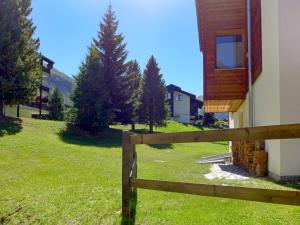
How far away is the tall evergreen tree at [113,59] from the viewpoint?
88.7ft

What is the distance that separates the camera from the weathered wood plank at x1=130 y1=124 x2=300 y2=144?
273 cm

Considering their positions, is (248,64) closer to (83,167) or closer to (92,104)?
(83,167)

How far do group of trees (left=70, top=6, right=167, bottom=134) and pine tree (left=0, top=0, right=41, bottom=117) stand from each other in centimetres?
401

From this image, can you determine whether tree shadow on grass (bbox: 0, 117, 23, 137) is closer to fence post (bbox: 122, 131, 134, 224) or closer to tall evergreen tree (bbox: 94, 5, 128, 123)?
tall evergreen tree (bbox: 94, 5, 128, 123)

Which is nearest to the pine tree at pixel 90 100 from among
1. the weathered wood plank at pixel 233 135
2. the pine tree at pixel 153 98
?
the pine tree at pixel 153 98

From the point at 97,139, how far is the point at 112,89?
5725mm

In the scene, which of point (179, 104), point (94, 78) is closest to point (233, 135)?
point (94, 78)

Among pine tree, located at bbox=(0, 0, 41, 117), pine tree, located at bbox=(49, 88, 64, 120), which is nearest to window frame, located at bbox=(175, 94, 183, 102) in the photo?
pine tree, located at bbox=(49, 88, 64, 120)

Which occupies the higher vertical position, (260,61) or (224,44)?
(224,44)

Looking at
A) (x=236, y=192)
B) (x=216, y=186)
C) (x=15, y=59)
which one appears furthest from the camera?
(x=15, y=59)

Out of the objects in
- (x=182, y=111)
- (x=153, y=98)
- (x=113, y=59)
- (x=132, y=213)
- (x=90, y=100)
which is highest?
(x=113, y=59)

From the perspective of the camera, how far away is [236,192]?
10.2 ft

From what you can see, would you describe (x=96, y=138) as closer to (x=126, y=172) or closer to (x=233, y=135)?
(x=126, y=172)

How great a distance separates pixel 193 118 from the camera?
203ft
